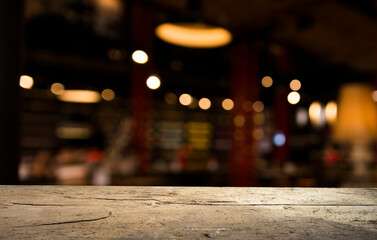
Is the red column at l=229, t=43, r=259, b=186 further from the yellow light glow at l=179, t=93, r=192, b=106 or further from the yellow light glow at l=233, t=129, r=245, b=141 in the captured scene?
the yellow light glow at l=179, t=93, r=192, b=106

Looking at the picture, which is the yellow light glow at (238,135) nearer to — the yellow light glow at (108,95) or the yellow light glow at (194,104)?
the yellow light glow at (194,104)

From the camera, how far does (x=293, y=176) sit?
8008mm

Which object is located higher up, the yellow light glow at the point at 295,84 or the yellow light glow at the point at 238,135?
the yellow light glow at the point at 295,84

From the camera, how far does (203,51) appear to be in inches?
359

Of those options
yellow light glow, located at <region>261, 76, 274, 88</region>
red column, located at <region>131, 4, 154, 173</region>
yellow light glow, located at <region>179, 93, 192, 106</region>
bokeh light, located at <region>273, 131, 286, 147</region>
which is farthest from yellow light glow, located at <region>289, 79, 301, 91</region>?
bokeh light, located at <region>273, 131, 286, 147</region>

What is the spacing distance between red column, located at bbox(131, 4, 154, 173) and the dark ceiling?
36cm

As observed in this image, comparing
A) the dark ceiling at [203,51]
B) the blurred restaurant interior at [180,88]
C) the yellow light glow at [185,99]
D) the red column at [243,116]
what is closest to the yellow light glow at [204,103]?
the blurred restaurant interior at [180,88]

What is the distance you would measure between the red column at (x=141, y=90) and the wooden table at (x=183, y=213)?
715 cm

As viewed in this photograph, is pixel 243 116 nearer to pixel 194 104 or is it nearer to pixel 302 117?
pixel 194 104

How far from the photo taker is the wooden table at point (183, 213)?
110 centimetres

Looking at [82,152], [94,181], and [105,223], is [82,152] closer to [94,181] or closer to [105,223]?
[94,181]

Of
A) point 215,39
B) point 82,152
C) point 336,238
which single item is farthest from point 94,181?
point 336,238

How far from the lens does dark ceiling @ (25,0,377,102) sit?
5.80 m

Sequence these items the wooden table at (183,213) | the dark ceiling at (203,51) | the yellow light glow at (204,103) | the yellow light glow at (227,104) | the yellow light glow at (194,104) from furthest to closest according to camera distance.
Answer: the yellow light glow at (227,104) < the yellow light glow at (194,104) < the yellow light glow at (204,103) < the dark ceiling at (203,51) < the wooden table at (183,213)
